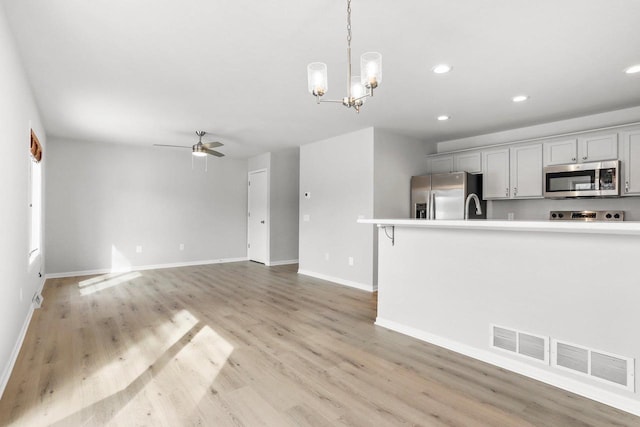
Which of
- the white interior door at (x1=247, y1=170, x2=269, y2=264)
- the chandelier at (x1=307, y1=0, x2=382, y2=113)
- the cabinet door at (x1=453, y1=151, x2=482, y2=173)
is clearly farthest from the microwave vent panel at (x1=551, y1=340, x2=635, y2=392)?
the white interior door at (x1=247, y1=170, x2=269, y2=264)

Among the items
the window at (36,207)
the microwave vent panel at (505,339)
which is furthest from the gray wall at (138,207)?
the microwave vent panel at (505,339)

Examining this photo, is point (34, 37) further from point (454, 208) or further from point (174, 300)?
point (454, 208)

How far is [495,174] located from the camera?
206 inches

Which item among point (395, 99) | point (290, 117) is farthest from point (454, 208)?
point (290, 117)

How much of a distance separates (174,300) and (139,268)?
108 inches

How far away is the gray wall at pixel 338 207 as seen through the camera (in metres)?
5.26

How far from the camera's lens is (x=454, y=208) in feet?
17.4

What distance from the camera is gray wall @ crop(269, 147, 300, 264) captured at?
292 inches

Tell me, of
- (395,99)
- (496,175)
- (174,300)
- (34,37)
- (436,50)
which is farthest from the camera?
(496,175)

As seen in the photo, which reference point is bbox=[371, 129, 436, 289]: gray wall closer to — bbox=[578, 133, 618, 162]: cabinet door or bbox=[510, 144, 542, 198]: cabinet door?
bbox=[510, 144, 542, 198]: cabinet door

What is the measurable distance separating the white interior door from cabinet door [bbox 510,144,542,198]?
184 inches

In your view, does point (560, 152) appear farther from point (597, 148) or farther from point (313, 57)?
point (313, 57)

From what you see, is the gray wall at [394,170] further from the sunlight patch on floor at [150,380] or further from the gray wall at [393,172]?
the sunlight patch on floor at [150,380]

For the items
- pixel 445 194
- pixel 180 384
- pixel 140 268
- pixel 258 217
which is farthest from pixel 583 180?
pixel 140 268
